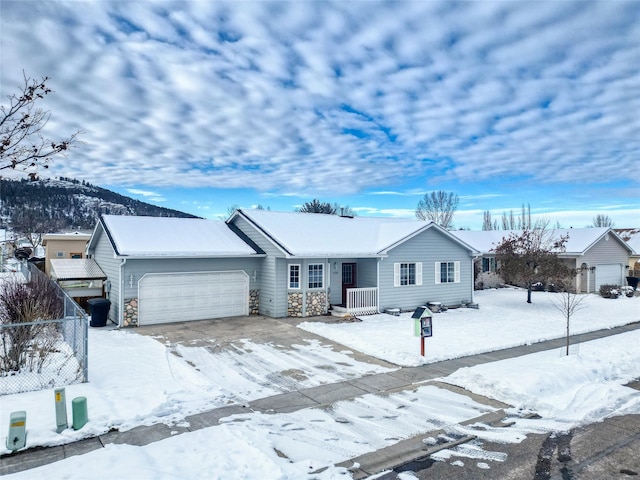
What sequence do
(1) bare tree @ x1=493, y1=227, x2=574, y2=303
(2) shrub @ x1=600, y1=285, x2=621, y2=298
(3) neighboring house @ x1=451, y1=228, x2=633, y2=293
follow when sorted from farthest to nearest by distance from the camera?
(3) neighboring house @ x1=451, y1=228, x2=633, y2=293 → (2) shrub @ x1=600, y1=285, x2=621, y2=298 → (1) bare tree @ x1=493, y1=227, x2=574, y2=303

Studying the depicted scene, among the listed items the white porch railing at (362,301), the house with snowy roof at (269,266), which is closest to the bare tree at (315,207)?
the house with snowy roof at (269,266)

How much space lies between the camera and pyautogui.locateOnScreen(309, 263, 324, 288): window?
17953 mm

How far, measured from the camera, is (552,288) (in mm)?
28484

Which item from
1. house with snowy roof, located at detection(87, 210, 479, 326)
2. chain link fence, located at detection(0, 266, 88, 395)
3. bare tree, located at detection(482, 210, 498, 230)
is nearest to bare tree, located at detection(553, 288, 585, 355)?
house with snowy roof, located at detection(87, 210, 479, 326)

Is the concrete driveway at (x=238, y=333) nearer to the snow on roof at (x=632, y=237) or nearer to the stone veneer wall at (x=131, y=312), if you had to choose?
the stone veneer wall at (x=131, y=312)

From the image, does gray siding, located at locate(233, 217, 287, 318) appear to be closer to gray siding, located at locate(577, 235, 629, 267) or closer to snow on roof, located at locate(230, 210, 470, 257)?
snow on roof, located at locate(230, 210, 470, 257)

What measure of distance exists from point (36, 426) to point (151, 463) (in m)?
2.33

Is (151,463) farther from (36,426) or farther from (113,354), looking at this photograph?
(113,354)

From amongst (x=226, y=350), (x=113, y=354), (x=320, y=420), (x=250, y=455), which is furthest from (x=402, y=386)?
(x=113, y=354)

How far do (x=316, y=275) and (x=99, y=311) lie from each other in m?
8.35

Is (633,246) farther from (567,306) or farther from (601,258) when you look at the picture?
(567,306)

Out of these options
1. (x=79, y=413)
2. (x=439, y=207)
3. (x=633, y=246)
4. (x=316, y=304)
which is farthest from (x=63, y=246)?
(x=633, y=246)

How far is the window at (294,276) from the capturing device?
17594 millimetres

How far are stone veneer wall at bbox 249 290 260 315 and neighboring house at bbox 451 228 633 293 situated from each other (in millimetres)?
16694
